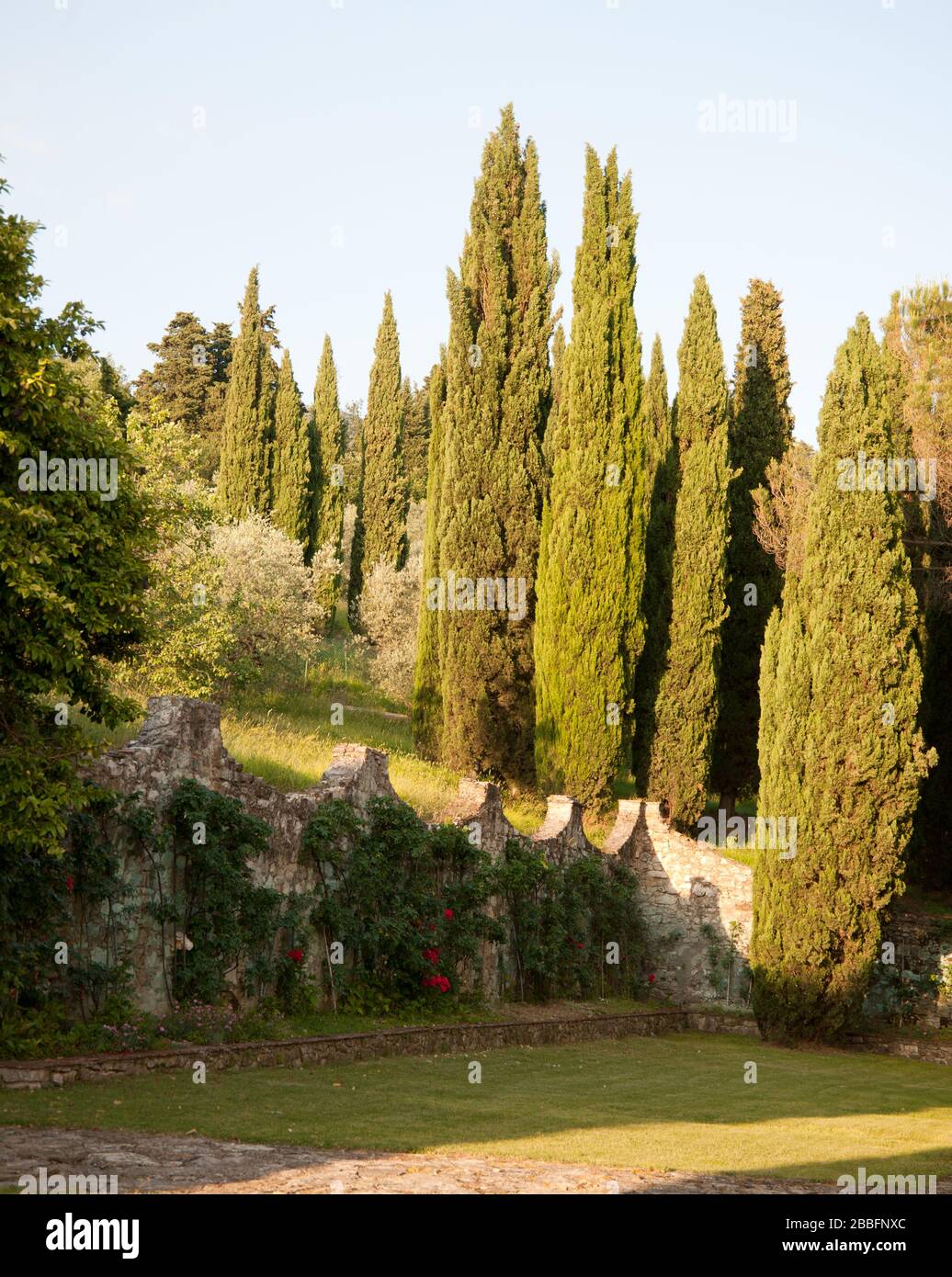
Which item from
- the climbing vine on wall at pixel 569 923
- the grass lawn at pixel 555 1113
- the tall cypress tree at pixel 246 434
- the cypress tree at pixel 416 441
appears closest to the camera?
the grass lawn at pixel 555 1113

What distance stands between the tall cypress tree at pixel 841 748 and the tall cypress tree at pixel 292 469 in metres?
22.8

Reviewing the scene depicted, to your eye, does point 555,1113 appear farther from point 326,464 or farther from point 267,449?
point 326,464

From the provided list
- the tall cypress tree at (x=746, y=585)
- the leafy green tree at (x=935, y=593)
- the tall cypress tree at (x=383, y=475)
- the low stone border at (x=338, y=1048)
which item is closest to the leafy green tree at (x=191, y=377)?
the tall cypress tree at (x=383, y=475)

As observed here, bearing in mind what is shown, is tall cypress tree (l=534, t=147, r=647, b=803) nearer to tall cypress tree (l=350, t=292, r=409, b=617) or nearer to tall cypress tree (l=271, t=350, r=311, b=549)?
tall cypress tree (l=271, t=350, r=311, b=549)

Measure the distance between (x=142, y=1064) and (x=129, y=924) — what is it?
1604 mm

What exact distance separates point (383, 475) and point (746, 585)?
1655 centimetres

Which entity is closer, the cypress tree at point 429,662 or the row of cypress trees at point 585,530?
the row of cypress trees at point 585,530

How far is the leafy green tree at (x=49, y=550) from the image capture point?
9477mm

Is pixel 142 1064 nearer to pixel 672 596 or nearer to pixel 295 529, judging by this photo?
pixel 672 596

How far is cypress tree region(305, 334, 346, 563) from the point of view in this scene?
42.7 m

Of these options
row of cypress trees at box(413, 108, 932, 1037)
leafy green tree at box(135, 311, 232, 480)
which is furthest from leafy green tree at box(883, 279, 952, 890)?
leafy green tree at box(135, 311, 232, 480)

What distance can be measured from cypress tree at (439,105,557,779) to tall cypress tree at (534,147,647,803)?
1403mm

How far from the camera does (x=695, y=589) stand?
27.0 meters

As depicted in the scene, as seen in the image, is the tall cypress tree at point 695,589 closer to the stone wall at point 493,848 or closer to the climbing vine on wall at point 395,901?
the stone wall at point 493,848
